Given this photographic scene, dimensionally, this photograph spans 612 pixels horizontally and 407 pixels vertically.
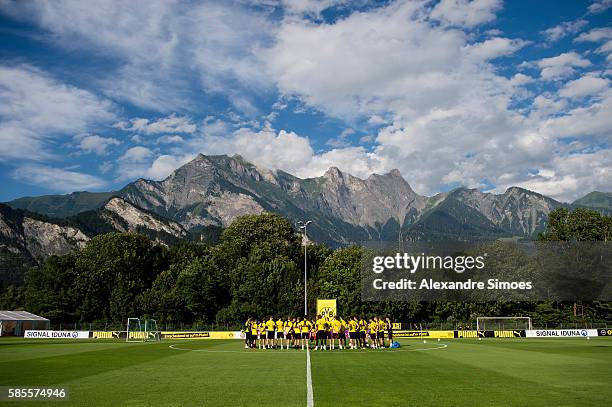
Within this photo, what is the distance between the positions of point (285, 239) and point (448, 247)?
113 feet

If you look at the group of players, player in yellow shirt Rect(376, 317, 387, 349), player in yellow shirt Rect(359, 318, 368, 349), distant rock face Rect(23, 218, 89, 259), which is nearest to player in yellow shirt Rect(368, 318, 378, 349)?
the group of players

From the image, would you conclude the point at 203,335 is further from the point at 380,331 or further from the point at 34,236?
the point at 34,236

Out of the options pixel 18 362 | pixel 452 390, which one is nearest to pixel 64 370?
pixel 18 362

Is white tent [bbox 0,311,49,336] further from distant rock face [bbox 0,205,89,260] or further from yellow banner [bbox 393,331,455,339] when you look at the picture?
distant rock face [bbox 0,205,89,260]

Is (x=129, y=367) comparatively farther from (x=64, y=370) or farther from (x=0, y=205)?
(x=0, y=205)

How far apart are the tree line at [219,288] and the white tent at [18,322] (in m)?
3.60

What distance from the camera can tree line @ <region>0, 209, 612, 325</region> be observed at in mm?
71812

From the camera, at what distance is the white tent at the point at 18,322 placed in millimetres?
67562

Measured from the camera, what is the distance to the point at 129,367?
73.3 feet

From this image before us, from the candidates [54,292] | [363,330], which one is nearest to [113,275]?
[54,292]

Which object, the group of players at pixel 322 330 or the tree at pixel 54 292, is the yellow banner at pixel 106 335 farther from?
the group of players at pixel 322 330

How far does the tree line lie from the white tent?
3602 mm

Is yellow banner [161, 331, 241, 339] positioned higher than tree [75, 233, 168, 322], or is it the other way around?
tree [75, 233, 168, 322]

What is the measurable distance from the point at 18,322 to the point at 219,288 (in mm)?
25184
